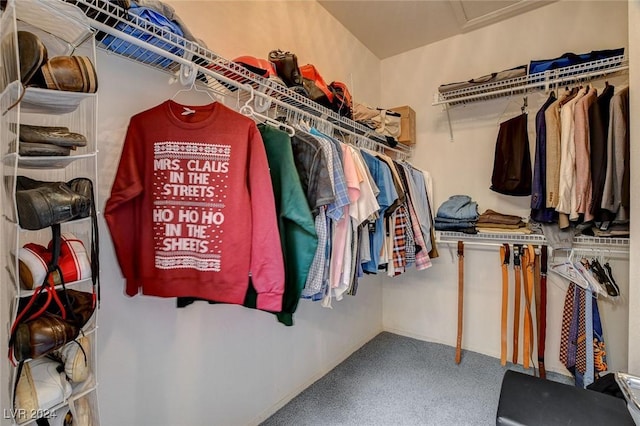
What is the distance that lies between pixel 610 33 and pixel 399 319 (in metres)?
2.63

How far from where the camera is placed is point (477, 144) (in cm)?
246

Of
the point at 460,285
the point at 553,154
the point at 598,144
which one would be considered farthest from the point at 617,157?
the point at 460,285

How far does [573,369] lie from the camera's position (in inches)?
75.4

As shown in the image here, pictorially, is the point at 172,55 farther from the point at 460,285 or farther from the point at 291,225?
the point at 460,285

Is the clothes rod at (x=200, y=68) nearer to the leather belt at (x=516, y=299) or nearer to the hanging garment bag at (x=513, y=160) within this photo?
the hanging garment bag at (x=513, y=160)

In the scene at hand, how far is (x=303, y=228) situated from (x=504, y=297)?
1814 mm

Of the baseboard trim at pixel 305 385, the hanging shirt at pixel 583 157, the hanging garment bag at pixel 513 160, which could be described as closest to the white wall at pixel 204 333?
the baseboard trim at pixel 305 385

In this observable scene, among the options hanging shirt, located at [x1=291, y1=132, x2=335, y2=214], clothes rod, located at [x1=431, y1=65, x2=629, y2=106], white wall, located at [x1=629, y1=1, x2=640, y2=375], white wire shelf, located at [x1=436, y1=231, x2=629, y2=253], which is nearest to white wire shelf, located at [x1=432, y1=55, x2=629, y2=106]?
clothes rod, located at [x1=431, y1=65, x2=629, y2=106]

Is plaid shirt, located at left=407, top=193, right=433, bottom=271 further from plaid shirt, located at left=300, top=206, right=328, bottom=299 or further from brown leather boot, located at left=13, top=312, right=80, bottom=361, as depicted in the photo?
brown leather boot, located at left=13, top=312, right=80, bottom=361

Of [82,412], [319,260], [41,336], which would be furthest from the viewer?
[319,260]

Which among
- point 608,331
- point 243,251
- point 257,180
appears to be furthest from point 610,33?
point 243,251

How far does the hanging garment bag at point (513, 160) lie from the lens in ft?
6.90

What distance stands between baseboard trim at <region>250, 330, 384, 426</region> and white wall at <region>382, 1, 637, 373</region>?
582mm

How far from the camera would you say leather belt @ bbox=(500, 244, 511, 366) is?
2127 millimetres
